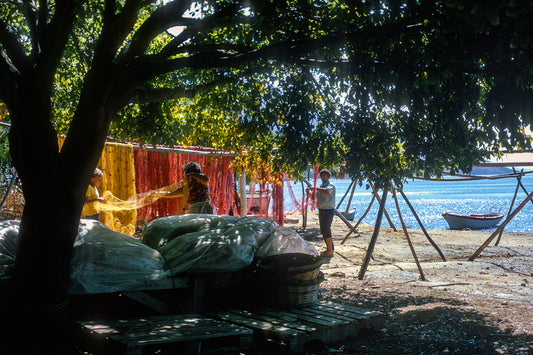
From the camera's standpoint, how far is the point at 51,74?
451cm

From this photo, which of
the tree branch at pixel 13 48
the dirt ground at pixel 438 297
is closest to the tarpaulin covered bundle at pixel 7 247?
the tree branch at pixel 13 48

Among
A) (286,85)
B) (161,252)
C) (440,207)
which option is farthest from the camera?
(440,207)

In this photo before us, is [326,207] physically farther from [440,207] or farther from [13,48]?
[440,207]

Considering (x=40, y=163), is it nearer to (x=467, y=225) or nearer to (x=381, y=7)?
(x=381, y=7)

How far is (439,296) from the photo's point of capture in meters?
6.96

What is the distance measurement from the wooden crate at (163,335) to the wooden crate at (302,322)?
0.27m

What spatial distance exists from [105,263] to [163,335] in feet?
4.59

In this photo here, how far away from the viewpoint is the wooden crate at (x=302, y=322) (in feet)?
14.2

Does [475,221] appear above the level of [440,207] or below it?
above

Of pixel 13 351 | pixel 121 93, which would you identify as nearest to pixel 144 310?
pixel 13 351

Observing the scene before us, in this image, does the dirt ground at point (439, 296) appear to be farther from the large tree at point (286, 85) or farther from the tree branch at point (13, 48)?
the tree branch at point (13, 48)

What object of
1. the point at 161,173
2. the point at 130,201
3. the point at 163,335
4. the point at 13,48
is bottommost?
the point at 163,335

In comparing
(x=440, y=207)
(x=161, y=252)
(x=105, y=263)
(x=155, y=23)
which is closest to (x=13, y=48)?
(x=155, y=23)

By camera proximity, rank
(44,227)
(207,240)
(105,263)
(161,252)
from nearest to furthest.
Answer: (44,227) < (105,263) < (207,240) < (161,252)
